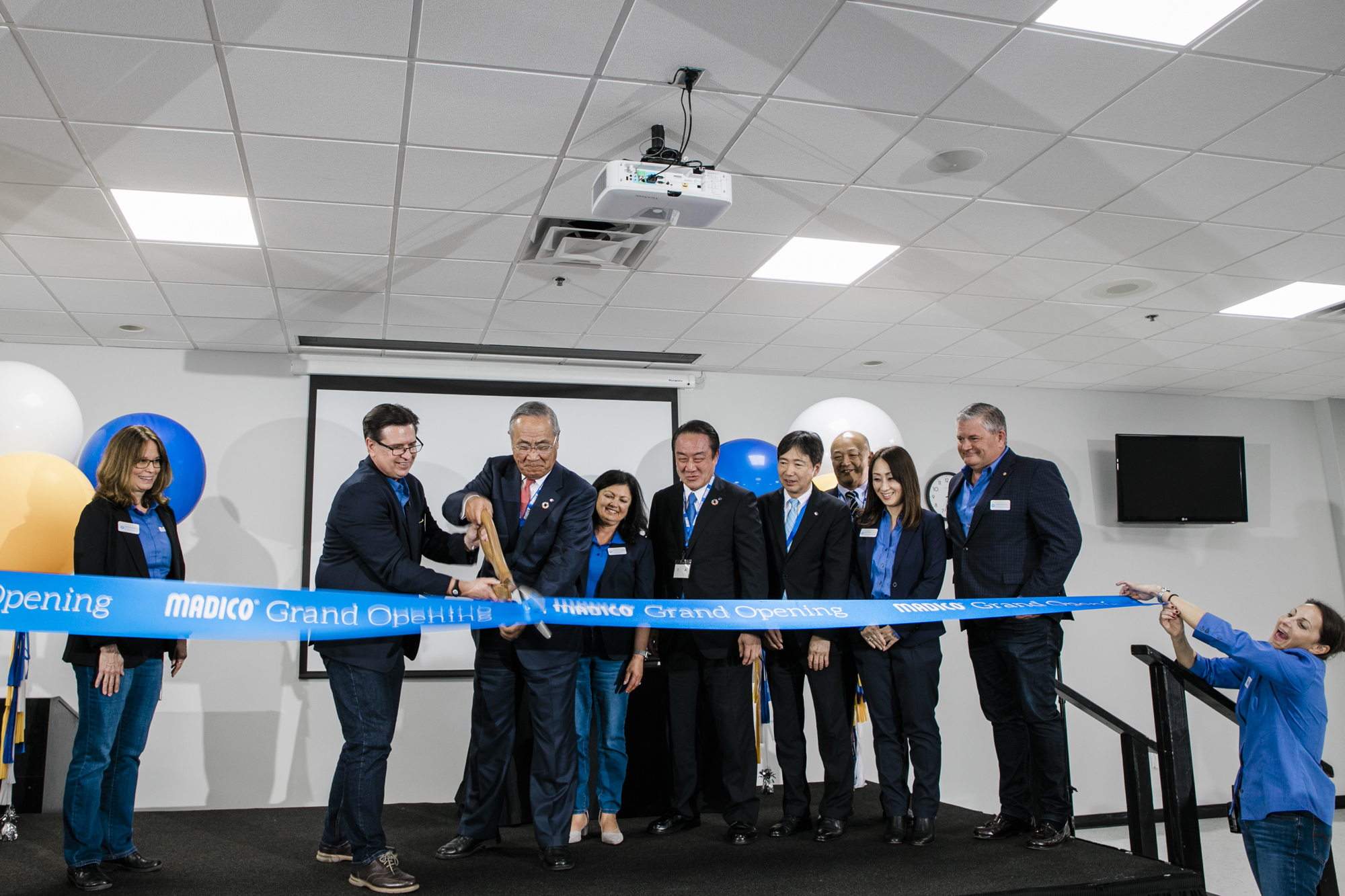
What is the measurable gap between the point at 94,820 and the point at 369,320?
10.4ft

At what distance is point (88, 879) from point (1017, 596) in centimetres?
334

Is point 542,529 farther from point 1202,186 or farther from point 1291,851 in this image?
point 1202,186

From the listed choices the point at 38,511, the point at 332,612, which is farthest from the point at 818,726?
the point at 38,511

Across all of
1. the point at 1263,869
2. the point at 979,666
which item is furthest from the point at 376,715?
the point at 1263,869

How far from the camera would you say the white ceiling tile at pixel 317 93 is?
288 centimetres

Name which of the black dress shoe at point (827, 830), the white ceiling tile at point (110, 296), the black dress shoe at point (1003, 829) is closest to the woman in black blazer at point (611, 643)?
the black dress shoe at point (827, 830)

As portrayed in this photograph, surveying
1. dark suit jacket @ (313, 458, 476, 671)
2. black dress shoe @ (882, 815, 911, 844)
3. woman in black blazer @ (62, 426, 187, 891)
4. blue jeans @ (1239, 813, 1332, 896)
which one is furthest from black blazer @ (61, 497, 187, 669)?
blue jeans @ (1239, 813, 1332, 896)

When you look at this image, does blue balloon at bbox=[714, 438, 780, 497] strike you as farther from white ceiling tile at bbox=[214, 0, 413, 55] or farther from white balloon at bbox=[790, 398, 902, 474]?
white ceiling tile at bbox=[214, 0, 413, 55]

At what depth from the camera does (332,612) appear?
2.77m

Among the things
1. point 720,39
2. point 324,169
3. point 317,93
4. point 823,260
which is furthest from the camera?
point 823,260

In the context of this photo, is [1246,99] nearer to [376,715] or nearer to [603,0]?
[603,0]

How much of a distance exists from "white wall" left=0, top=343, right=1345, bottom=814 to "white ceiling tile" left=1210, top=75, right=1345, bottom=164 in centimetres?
373

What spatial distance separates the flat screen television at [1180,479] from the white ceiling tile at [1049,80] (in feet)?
15.6

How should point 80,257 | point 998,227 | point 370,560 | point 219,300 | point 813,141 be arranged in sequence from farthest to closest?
point 219,300, point 80,257, point 998,227, point 813,141, point 370,560
